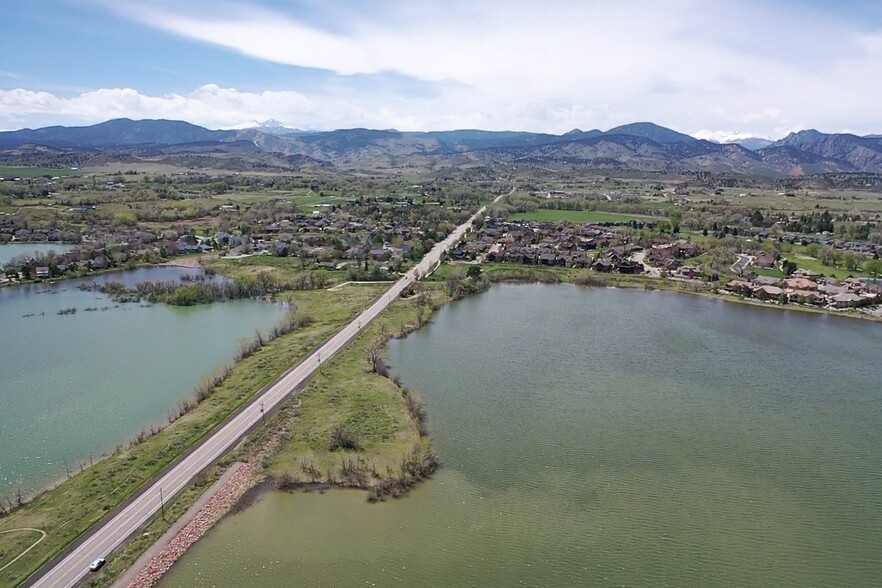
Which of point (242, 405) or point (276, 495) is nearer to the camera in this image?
point (276, 495)

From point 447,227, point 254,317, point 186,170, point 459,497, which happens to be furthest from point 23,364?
point 186,170

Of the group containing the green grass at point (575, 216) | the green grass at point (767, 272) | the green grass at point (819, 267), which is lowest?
the green grass at point (767, 272)

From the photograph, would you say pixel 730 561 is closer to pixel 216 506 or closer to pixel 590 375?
pixel 590 375

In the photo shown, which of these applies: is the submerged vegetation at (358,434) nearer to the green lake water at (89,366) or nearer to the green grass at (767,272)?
the green lake water at (89,366)

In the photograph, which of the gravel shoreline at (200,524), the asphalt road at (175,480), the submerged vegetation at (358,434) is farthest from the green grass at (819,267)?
the gravel shoreline at (200,524)

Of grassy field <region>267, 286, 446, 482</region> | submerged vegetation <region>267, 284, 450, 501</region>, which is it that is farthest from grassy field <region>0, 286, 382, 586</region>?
submerged vegetation <region>267, 284, 450, 501</region>

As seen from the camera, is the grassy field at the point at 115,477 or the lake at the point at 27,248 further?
the lake at the point at 27,248

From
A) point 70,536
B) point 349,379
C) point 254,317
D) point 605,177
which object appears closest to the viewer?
→ point 70,536
